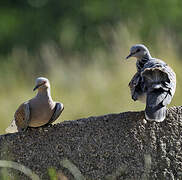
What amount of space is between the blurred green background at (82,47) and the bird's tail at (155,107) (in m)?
2.90

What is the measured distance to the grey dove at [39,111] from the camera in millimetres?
6121

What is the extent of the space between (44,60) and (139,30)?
1.87 m

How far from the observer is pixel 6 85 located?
11164mm

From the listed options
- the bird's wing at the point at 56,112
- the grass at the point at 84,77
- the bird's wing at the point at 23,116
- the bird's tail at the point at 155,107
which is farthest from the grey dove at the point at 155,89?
the grass at the point at 84,77

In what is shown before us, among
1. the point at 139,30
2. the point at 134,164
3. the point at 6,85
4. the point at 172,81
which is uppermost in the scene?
the point at 139,30

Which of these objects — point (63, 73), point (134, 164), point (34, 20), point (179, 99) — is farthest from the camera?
point (34, 20)

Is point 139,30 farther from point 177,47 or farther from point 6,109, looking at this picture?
point 6,109

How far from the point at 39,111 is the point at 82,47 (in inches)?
340

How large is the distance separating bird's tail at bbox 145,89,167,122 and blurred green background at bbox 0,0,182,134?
2.90 m

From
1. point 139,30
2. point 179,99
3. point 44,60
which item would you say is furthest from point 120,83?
point 139,30

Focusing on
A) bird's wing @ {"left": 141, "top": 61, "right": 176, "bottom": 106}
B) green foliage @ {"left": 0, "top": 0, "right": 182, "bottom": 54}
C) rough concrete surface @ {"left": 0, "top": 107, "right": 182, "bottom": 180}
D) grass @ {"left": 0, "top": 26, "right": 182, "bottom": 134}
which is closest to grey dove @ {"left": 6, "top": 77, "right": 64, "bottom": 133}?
rough concrete surface @ {"left": 0, "top": 107, "right": 182, "bottom": 180}

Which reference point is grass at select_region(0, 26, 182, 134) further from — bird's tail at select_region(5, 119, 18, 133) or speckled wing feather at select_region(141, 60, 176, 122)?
speckled wing feather at select_region(141, 60, 176, 122)

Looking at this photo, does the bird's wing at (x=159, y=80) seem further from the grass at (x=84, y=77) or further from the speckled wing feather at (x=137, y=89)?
the grass at (x=84, y=77)

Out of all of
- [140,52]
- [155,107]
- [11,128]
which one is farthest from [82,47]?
[155,107]
